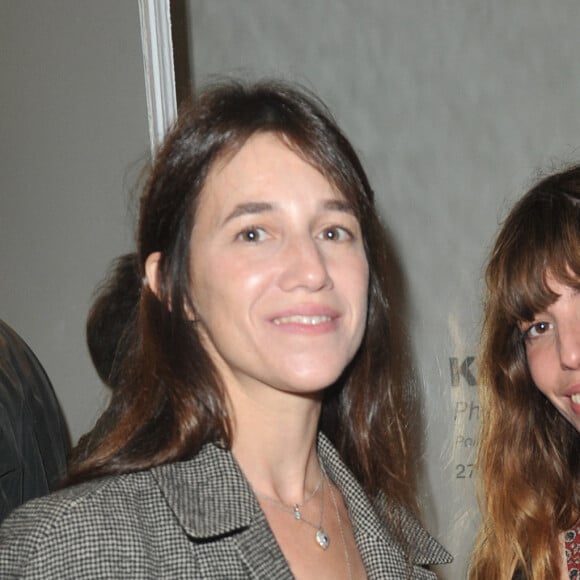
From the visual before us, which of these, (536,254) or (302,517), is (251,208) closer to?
(302,517)

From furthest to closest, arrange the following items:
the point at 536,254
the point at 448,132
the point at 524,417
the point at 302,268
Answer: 1. the point at 448,132
2. the point at 524,417
3. the point at 536,254
4. the point at 302,268

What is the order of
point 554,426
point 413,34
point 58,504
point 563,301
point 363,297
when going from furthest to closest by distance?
point 413,34, point 554,426, point 563,301, point 363,297, point 58,504

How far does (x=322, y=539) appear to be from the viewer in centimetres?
137

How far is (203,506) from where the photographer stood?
1.23 metres

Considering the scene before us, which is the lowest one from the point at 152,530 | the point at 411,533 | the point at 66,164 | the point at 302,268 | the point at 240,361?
the point at 411,533

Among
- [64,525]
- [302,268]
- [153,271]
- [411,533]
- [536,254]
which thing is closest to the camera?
[64,525]

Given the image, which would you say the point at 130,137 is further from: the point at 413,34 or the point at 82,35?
the point at 413,34

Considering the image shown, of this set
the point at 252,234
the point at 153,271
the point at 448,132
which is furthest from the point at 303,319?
the point at 448,132

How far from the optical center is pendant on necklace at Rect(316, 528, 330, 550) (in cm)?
136

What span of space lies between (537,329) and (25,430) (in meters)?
0.84

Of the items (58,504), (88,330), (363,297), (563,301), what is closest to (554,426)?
(563,301)

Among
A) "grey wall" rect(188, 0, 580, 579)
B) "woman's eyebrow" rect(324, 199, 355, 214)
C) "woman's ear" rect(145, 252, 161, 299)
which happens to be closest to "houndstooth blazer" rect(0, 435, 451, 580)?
"woman's ear" rect(145, 252, 161, 299)

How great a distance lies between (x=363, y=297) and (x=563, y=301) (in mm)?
443

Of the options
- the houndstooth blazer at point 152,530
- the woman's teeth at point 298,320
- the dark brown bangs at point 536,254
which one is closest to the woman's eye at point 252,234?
the woman's teeth at point 298,320
